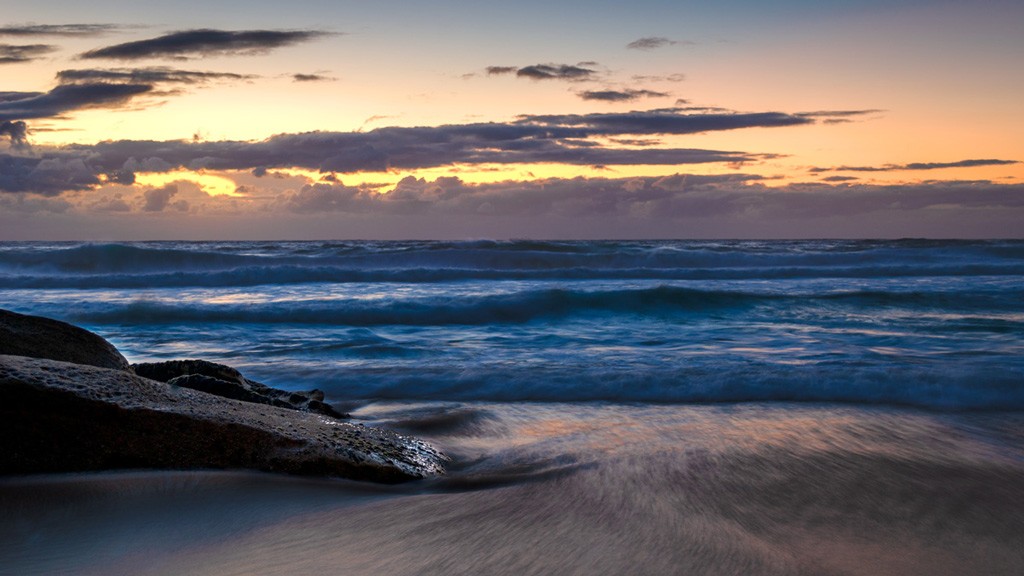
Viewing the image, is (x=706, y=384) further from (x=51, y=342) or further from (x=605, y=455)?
(x=51, y=342)

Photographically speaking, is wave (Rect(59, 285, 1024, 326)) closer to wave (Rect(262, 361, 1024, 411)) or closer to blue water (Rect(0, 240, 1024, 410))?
blue water (Rect(0, 240, 1024, 410))

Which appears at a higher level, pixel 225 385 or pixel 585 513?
pixel 225 385

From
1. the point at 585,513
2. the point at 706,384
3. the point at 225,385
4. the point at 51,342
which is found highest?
the point at 51,342

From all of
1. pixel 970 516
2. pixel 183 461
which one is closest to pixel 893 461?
pixel 970 516

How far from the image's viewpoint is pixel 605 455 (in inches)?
155

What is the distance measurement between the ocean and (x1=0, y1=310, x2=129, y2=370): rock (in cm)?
135

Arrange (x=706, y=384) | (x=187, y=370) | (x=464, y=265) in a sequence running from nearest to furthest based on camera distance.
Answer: (x=187, y=370) < (x=706, y=384) < (x=464, y=265)

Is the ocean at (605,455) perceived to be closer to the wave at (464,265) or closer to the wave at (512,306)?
the wave at (512,306)

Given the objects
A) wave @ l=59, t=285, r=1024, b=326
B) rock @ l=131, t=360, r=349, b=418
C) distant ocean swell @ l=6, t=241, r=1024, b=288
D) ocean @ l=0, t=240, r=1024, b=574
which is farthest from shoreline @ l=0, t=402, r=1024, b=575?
distant ocean swell @ l=6, t=241, r=1024, b=288

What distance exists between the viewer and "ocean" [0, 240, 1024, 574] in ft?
8.59

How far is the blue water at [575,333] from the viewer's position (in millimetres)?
5922

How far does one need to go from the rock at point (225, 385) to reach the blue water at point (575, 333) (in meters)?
1.28

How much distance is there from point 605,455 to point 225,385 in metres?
2.15

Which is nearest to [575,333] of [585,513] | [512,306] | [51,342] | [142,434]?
[512,306]
